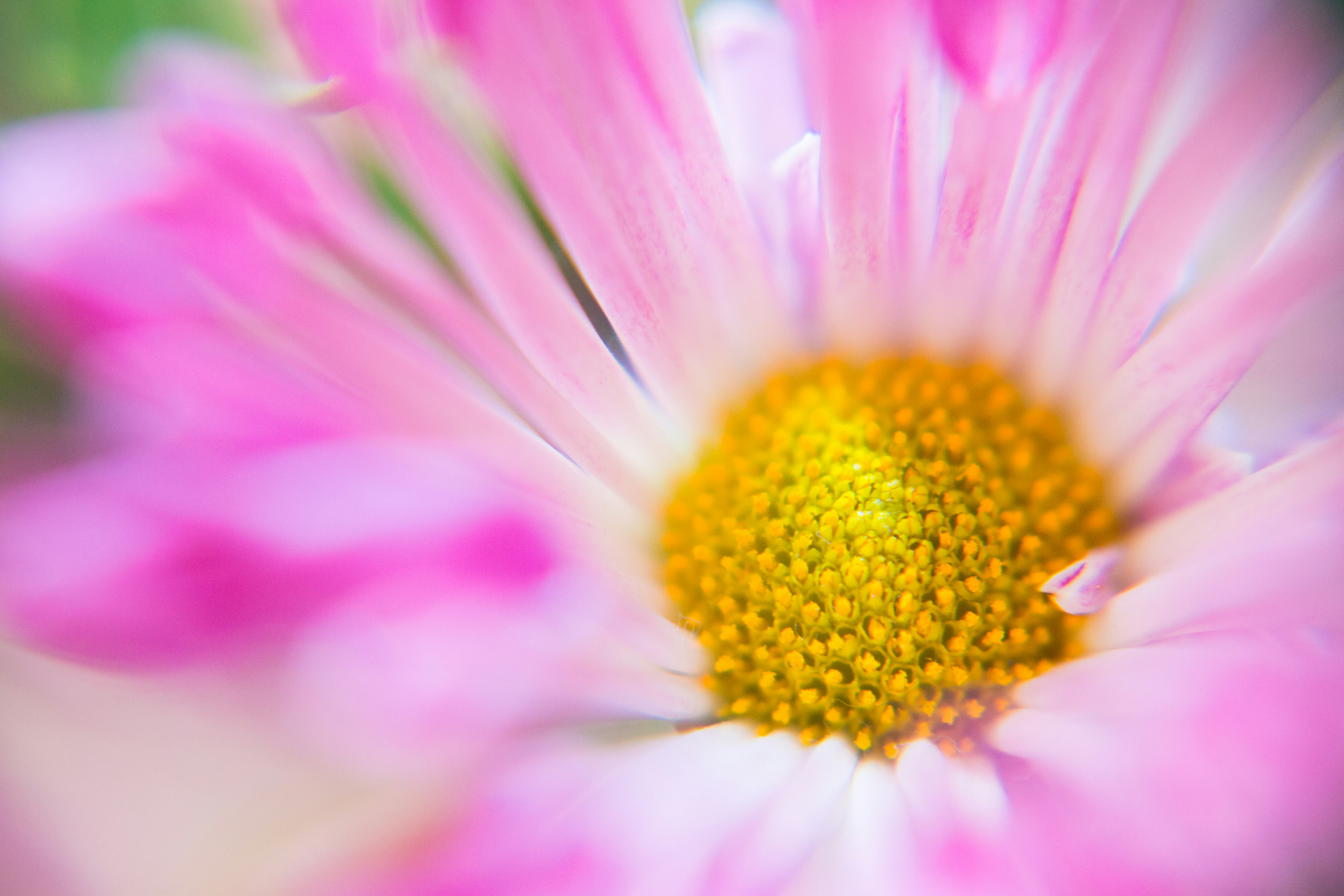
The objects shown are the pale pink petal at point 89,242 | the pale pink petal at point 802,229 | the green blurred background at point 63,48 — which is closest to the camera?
the pale pink petal at point 89,242

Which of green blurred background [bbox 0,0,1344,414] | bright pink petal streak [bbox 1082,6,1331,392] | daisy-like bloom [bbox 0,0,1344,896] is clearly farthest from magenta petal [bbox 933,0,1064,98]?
green blurred background [bbox 0,0,1344,414]

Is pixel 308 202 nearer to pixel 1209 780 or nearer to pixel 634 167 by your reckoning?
pixel 634 167

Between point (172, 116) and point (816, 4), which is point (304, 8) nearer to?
point (172, 116)

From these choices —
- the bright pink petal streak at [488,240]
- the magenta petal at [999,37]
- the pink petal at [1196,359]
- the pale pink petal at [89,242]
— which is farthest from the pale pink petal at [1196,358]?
the pale pink petal at [89,242]

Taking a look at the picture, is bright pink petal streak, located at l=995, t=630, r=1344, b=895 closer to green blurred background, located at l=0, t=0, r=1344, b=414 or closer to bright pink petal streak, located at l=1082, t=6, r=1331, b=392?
bright pink petal streak, located at l=1082, t=6, r=1331, b=392

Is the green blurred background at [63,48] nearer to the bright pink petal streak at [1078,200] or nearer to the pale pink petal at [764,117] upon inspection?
the pale pink petal at [764,117]

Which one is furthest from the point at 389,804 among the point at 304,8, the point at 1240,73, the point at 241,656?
the point at 1240,73
